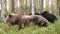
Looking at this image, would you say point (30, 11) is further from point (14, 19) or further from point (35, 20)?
point (35, 20)

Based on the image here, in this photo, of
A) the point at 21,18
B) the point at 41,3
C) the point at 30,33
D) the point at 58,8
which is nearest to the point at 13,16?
the point at 21,18

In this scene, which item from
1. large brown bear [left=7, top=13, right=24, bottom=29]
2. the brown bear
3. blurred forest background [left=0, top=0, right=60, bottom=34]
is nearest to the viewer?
blurred forest background [left=0, top=0, right=60, bottom=34]

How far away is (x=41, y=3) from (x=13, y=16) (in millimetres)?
17287

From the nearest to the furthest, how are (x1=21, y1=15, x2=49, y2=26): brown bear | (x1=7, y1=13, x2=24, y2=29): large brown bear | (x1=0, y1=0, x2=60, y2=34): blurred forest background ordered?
Answer: 1. (x1=0, y1=0, x2=60, y2=34): blurred forest background
2. (x1=21, y1=15, x2=49, y2=26): brown bear
3. (x1=7, y1=13, x2=24, y2=29): large brown bear

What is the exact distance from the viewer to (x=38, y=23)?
8078 mm

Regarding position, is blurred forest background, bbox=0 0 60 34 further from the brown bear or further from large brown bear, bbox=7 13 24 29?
the brown bear

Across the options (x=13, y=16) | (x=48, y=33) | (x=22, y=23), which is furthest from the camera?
(x=13, y=16)

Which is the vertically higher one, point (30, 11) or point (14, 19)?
point (14, 19)

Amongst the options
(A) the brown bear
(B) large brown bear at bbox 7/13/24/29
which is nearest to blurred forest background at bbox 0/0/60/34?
(B) large brown bear at bbox 7/13/24/29

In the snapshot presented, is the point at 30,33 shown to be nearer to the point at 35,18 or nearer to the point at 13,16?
the point at 35,18

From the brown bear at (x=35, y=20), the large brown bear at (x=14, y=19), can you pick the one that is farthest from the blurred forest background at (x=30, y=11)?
the brown bear at (x=35, y=20)

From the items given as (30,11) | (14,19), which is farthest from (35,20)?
(30,11)

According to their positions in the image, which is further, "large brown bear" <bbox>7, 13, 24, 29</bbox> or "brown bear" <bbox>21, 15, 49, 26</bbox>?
"large brown bear" <bbox>7, 13, 24, 29</bbox>

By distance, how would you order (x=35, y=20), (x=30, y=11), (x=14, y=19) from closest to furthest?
(x=35, y=20) < (x=14, y=19) < (x=30, y=11)
